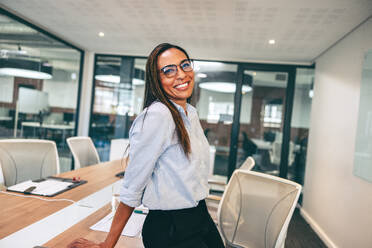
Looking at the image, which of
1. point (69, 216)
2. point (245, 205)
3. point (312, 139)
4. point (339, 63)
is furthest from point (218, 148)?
point (69, 216)

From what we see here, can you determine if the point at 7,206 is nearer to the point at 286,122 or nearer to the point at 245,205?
the point at 245,205

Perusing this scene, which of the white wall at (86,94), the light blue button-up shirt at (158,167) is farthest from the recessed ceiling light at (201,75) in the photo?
the light blue button-up shirt at (158,167)

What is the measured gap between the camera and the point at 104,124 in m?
5.48

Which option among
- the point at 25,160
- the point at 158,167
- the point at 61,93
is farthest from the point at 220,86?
the point at 158,167

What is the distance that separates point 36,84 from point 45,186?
295cm

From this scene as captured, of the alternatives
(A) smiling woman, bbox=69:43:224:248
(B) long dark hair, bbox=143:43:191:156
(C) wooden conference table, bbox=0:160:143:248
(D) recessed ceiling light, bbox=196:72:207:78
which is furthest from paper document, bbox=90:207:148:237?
(D) recessed ceiling light, bbox=196:72:207:78

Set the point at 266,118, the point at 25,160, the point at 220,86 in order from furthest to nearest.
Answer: the point at 220,86, the point at 266,118, the point at 25,160

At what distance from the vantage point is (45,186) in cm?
182

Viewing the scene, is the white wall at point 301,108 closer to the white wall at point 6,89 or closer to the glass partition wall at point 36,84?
the glass partition wall at point 36,84

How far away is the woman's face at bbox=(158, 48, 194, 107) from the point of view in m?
0.93

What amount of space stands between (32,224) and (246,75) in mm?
4503

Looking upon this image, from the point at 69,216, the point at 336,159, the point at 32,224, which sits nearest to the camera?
the point at 32,224

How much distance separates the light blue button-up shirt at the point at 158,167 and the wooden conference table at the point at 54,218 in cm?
47

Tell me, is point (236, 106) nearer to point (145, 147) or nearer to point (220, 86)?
point (220, 86)
